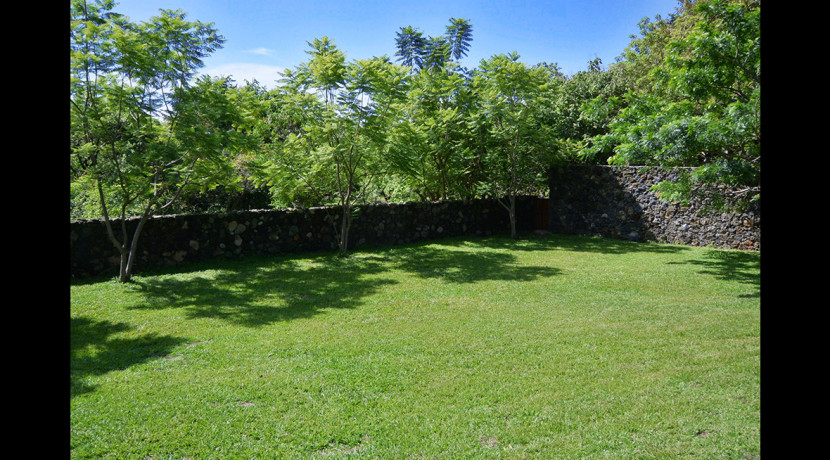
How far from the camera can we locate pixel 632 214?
636 inches

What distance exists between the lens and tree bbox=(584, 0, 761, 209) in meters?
8.70

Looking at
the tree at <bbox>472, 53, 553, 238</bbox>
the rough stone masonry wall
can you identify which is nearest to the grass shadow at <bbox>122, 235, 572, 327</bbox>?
the tree at <bbox>472, 53, 553, 238</bbox>

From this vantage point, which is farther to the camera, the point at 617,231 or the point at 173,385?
the point at 617,231

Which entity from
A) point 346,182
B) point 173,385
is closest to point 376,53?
point 346,182

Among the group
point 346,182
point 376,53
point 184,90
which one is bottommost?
point 346,182

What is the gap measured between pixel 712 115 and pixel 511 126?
6304 millimetres

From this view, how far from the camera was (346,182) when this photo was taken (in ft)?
44.5

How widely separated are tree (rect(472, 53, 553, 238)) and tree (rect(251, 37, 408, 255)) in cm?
380

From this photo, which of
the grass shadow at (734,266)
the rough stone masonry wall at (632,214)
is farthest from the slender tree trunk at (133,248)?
the rough stone masonry wall at (632,214)

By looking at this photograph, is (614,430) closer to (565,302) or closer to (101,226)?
(565,302)
